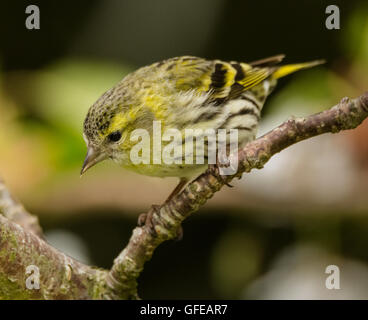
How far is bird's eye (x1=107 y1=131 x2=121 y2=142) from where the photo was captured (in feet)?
6.31

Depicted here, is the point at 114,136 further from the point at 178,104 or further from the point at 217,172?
the point at 217,172

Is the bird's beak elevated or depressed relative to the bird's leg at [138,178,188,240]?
elevated

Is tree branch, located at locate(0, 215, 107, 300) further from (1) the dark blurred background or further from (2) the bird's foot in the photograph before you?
(1) the dark blurred background

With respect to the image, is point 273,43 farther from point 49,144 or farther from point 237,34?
point 49,144

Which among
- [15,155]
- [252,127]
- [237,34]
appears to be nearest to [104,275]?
[252,127]

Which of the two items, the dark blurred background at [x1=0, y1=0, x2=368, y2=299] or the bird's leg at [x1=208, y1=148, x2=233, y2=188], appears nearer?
the bird's leg at [x1=208, y1=148, x2=233, y2=188]

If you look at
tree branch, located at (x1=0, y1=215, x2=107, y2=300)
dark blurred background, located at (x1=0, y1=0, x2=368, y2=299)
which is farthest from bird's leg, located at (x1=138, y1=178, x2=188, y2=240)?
dark blurred background, located at (x1=0, y1=0, x2=368, y2=299)

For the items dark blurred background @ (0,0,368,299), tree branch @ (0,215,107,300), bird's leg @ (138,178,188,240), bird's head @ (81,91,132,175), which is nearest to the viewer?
tree branch @ (0,215,107,300)

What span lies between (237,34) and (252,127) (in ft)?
5.19

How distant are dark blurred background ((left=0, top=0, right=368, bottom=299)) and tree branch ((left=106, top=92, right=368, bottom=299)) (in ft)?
2.76

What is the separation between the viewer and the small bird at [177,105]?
1.93 metres

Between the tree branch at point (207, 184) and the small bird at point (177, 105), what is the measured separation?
290 mm

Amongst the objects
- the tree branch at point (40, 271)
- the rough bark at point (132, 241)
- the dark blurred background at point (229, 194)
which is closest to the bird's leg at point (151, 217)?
the rough bark at point (132, 241)

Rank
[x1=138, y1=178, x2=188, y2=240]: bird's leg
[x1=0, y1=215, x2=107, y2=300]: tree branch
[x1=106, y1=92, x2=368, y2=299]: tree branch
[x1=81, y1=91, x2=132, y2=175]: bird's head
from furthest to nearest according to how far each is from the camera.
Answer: [x1=81, y1=91, x2=132, y2=175]: bird's head < [x1=138, y1=178, x2=188, y2=240]: bird's leg < [x1=0, y1=215, x2=107, y2=300]: tree branch < [x1=106, y1=92, x2=368, y2=299]: tree branch
